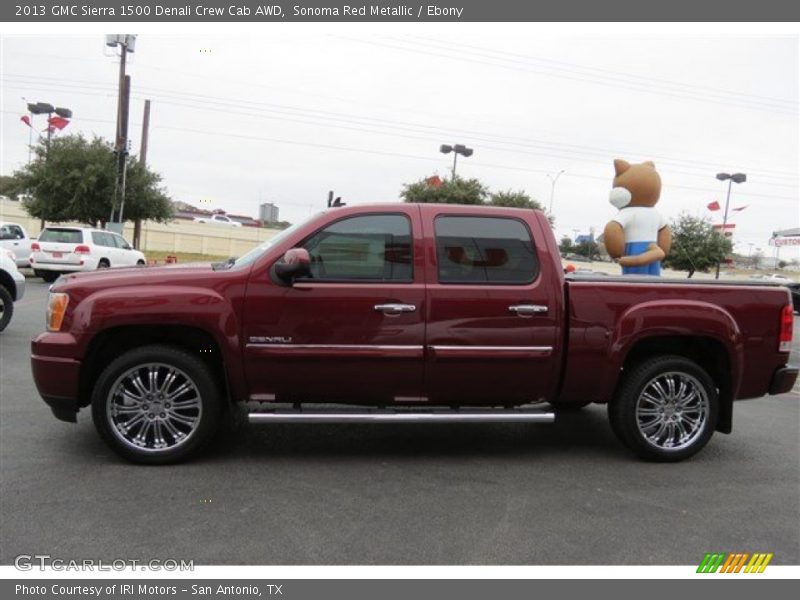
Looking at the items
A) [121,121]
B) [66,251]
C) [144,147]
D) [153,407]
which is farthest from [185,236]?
[153,407]

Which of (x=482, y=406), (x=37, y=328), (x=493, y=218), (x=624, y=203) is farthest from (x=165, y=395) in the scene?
(x=37, y=328)

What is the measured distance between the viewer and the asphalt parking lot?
3285 mm

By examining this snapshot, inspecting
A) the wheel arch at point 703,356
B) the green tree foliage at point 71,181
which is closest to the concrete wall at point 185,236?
the green tree foliage at point 71,181

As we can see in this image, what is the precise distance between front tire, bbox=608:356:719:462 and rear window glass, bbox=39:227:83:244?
16.9m

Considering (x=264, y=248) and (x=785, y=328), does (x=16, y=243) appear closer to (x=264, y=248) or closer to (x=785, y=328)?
(x=264, y=248)

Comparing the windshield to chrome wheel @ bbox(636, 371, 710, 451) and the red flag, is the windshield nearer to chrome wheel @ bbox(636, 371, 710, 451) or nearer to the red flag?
chrome wheel @ bbox(636, 371, 710, 451)

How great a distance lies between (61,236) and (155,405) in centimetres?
1552

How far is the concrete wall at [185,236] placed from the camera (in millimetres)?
43906

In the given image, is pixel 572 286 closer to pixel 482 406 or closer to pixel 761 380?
pixel 482 406

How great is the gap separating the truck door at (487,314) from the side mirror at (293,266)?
0.89 m

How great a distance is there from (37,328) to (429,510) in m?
8.37

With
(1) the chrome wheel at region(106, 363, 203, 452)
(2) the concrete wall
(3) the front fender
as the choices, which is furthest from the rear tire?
(2) the concrete wall

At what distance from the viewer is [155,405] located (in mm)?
4285

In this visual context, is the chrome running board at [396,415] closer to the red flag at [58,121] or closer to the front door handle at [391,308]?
the front door handle at [391,308]
